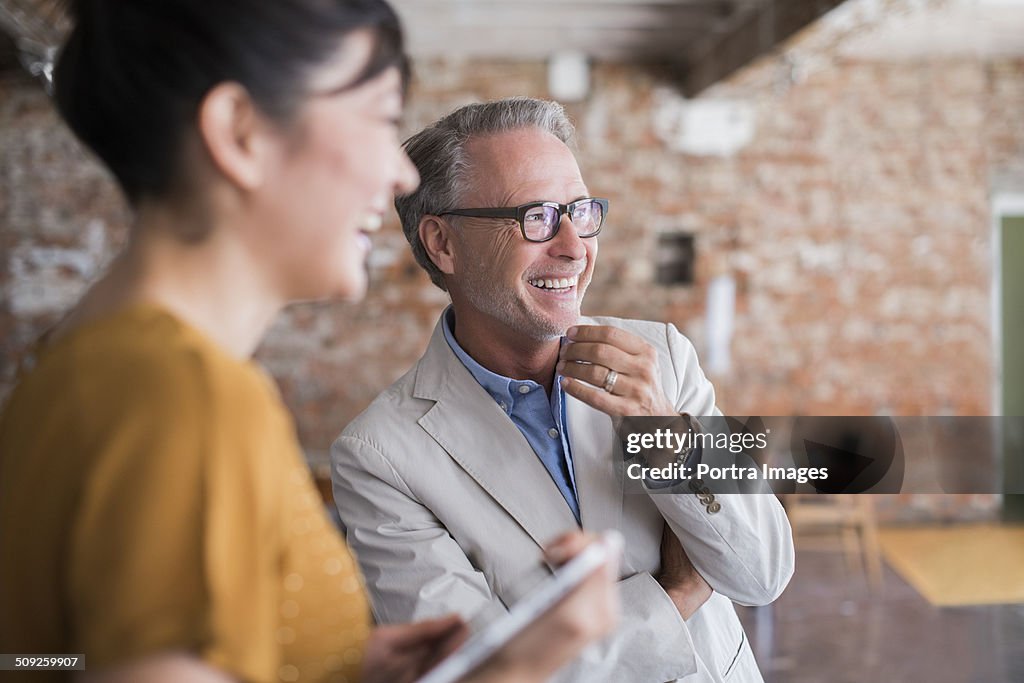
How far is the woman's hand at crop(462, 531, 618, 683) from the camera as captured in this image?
0.78 m

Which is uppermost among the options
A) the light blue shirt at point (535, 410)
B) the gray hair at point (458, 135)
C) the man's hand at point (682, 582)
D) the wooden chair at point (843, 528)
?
the gray hair at point (458, 135)

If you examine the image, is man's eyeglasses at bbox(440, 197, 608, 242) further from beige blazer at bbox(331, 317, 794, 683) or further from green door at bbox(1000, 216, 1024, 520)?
green door at bbox(1000, 216, 1024, 520)

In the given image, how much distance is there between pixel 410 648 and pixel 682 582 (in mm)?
720

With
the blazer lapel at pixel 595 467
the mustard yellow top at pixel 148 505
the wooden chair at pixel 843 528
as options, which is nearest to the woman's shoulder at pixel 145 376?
the mustard yellow top at pixel 148 505

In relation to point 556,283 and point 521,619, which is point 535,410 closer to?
point 556,283

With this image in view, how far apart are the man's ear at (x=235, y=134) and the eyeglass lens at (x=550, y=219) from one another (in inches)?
40.3

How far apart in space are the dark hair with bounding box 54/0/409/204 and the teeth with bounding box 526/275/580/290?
3.25 feet

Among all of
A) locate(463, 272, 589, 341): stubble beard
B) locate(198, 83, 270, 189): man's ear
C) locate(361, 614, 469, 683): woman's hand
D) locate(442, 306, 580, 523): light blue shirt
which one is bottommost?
locate(361, 614, 469, 683): woman's hand

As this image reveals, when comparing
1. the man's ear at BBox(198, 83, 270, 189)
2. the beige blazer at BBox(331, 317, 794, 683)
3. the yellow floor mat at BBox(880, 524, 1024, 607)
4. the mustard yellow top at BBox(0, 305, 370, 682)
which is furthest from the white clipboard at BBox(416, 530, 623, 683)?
the yellow floor mat at BBox(880, 524, 1024, 607)

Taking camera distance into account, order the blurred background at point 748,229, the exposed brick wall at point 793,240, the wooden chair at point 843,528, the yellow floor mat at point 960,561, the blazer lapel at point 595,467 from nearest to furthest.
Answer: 1. the blazer lapel at point 595,467
2. the yellow floor mat at point 960,561
3. the wooden chair at point 843,528
4. the blurred background at point 748,229
5. the exposed brick wall at point 793,240

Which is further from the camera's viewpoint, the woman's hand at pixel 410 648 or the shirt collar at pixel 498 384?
the shirt collar at pixel 498 384

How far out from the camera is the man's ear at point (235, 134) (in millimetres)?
776

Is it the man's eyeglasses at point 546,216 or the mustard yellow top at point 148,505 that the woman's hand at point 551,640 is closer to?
the mustard yellow top at point 148,505

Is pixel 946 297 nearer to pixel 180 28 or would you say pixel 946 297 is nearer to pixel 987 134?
pixel 987 134
